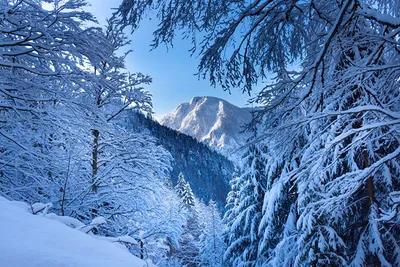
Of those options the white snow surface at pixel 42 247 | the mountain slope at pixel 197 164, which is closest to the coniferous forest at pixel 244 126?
the white snow surface at pixel 42 247

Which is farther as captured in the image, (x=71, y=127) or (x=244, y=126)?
(x=71, y=127)

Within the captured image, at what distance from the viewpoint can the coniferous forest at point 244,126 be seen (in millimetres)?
2367

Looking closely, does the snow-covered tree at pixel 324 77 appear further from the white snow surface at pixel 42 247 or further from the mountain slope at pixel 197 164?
the mountain slope at pixel 197 164

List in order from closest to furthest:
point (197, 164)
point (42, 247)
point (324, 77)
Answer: point (42, 247) → point (324, 77) → point (197, 164)

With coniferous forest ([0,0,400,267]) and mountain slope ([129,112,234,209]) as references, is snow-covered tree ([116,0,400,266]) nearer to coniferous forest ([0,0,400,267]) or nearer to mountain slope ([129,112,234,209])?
coniferous forest ([0,0,400,267])

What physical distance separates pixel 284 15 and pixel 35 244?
3.03 m

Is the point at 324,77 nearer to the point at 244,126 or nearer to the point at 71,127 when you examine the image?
the point at 244,126

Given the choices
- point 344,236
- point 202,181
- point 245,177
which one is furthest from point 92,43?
point 202,181

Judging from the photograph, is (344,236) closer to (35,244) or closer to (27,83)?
(35,244)

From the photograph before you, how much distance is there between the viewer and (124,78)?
8.09 metres

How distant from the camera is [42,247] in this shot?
1.36m

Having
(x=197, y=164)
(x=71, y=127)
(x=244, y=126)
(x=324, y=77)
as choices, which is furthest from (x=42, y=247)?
(x=197, y=164)

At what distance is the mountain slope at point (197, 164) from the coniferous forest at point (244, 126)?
278 ft

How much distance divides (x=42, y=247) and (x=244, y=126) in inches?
105
